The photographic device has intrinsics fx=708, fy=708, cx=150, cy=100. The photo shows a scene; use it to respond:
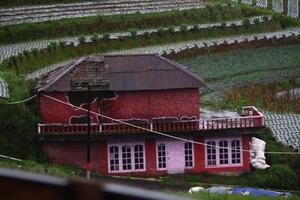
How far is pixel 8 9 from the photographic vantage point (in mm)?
39000

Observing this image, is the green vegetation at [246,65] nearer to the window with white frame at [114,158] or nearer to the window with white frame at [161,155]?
the window with white frame at [161,155]

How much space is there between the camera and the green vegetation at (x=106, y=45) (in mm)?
30550

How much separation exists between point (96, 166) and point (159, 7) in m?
22.5

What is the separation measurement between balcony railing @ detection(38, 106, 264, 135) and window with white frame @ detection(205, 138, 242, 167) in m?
0.52

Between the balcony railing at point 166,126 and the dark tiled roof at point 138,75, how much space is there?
1.08 meters

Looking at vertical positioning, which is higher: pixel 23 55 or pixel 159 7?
pixel 159 7

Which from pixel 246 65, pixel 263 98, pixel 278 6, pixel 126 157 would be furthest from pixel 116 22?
pixel 126 157

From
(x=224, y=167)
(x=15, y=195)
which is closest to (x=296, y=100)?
(x=224, y=167)

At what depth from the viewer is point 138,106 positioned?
21.0 m

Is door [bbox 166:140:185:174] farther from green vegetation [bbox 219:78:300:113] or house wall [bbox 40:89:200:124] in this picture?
green vegetation [bbox 219:78:300:113]

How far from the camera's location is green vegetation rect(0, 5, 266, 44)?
119 ft

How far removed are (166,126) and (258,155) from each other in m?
2.84

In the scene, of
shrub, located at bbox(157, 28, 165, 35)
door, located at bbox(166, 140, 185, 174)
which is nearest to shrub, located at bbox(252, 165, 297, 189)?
door, located at bbox(166, 140, 185, 174)

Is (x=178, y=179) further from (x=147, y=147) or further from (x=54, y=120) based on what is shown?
(x=54, y=120)
